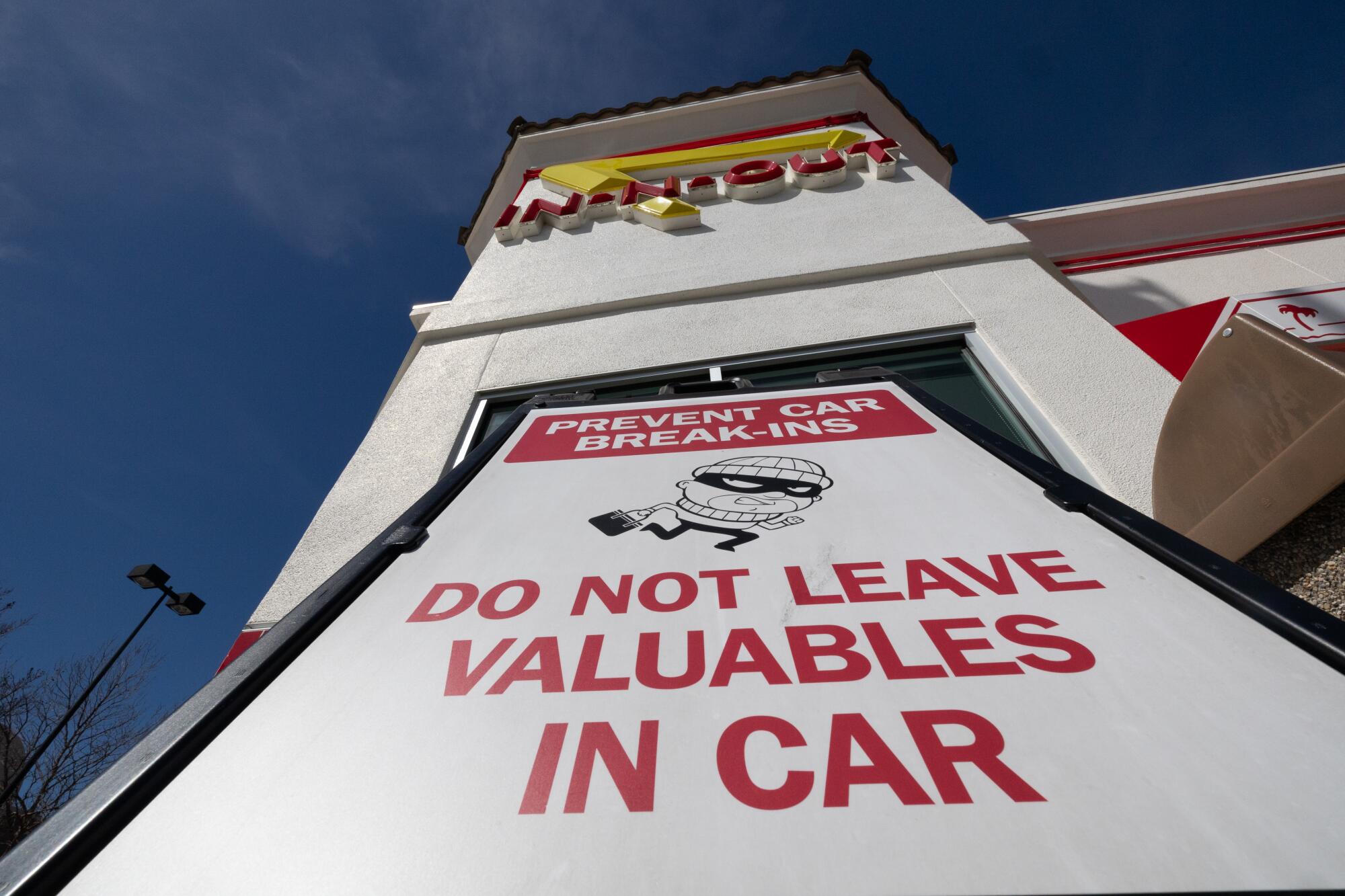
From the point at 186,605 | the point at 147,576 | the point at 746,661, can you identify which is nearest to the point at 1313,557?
the point at 746,661

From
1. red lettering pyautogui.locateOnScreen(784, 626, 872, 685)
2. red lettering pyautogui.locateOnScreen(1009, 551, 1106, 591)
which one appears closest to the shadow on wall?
red lettering pyautogui.locateOnScreen(1009, 551, 1106, 591)

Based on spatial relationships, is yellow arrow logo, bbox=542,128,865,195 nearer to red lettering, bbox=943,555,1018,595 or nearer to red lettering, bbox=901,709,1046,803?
red lettering, bbox=943,555,1018,595

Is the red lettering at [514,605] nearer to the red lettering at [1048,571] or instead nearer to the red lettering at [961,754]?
the red lettering at [961,754]

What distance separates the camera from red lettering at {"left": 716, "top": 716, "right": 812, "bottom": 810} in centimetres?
77

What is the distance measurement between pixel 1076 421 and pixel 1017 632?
2063 mm

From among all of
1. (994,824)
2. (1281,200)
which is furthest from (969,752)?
(1281,200)

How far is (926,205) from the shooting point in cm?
428

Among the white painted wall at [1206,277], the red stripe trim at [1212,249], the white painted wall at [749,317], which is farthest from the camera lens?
the red stripe trim at [1212,249]

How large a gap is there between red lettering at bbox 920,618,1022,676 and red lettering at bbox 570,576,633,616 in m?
0.55

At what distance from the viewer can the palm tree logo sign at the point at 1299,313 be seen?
1.76m

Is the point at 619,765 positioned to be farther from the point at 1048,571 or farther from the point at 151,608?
the point at 151,608

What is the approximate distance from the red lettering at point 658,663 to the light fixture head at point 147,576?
11011 mm

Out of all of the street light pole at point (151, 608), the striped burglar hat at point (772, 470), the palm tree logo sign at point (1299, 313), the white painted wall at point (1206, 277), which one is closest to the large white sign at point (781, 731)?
the striped burglar hat at point (772, 470)

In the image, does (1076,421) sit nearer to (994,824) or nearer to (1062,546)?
(1062,546)
